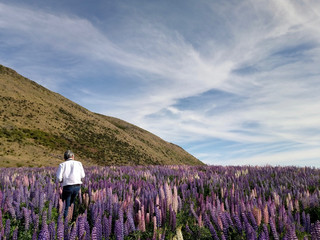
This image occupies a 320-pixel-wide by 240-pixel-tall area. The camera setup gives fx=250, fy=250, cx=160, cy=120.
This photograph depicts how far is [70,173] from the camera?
21.9 ft

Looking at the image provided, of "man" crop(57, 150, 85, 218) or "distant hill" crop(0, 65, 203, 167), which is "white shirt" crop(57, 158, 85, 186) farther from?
"distant hill" crop(0, 65, 203, 167)

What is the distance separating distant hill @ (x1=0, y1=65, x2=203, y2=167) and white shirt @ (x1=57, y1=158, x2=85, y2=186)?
37954 mm

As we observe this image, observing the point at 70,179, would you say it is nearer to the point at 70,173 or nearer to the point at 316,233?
the point at 70,173

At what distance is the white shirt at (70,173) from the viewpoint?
658 cm

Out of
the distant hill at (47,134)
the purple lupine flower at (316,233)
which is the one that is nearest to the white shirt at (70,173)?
the purple lupine flower at (316,233)

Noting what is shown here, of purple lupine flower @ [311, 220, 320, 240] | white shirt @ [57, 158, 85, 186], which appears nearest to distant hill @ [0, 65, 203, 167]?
white shirt @ [57, 158, 85, 186]

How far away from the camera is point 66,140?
6975 centimetres

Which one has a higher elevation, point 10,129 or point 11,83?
point 11,83

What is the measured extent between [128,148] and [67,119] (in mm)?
23597

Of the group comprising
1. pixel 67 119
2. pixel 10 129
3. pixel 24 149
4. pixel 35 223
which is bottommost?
pixel 35 223

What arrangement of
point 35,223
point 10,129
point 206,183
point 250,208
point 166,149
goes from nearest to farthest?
1. point 250,208
2. point 35,223
3. point 206,183
4. point 10,129
5. point 166,149

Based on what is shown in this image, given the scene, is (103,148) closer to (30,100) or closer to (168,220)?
(30,100)

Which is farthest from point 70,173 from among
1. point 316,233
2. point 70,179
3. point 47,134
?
point 47,134

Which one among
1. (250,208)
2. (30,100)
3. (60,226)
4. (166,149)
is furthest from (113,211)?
(166,149)
